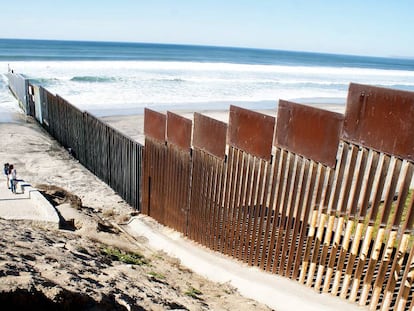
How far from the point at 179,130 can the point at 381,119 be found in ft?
11.8

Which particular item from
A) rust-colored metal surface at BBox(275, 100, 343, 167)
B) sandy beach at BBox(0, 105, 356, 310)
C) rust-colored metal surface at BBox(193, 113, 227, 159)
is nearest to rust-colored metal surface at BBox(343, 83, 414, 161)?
rust-colored metal surface at BBox(275, 100, 343, 167)

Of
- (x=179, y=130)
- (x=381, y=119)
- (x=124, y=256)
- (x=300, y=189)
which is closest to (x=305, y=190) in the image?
(x=300, y=189)

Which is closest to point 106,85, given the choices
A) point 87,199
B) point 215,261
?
point 87,199

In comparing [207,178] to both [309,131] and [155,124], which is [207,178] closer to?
[155,124]

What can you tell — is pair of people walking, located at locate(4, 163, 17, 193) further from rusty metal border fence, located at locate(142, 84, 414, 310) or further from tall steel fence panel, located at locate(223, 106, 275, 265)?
tall steel fence panel, located at locate(223, 106, 275, 265)

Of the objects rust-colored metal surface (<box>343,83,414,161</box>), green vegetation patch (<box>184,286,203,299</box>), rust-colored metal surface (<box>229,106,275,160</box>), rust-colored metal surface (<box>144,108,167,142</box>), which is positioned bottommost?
green vegetation patch (<box>184,286,203,299</box>)

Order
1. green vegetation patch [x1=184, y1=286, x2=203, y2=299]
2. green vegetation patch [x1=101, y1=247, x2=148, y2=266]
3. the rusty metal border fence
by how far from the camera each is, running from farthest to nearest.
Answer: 1. green vegetation patch [x1=101, y1=247, x2=148, y2=266]
2. green vegetation patch [x1=184, y1=286, x2=203, y2=299]
3. the rusty metal border fence

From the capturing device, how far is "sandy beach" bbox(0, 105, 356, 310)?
3715mm

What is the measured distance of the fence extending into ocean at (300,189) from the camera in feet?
13.1

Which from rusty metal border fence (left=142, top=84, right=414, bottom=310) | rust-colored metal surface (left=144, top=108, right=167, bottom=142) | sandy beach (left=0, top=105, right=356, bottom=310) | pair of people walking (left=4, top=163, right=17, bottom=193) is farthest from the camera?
pair of people walking (left=4, top=163, right=17, bottom=193)

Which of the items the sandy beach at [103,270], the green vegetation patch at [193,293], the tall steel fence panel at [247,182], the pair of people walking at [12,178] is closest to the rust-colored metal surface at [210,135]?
the tall steel fence panel at [247,182]

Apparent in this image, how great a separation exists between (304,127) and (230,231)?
2138mm

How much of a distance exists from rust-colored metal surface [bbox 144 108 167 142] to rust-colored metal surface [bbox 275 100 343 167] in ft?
9.19

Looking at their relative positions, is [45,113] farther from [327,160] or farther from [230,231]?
[327,160]
